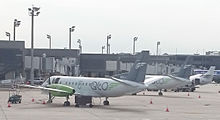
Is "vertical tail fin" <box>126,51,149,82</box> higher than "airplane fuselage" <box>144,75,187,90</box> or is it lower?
higher

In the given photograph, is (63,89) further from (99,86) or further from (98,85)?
(99,86)

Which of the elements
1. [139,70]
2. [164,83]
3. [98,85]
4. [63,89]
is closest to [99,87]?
[98,85]

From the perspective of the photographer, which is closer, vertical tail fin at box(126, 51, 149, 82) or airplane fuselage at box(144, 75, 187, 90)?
vertical tail fin at box(126, 51, 149, 82)

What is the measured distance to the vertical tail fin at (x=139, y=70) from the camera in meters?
46.0

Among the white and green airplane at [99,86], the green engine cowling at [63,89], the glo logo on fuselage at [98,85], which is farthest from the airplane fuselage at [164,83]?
the green engine cowling at [63,89]

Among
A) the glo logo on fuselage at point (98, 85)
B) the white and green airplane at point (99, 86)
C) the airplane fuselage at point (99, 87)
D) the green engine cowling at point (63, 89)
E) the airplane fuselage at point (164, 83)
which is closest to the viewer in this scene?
the airplane fuselage at point (99, 87)

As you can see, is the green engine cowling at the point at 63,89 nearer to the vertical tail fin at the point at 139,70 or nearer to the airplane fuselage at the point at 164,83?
the vertical tail fin at the point at 139,70

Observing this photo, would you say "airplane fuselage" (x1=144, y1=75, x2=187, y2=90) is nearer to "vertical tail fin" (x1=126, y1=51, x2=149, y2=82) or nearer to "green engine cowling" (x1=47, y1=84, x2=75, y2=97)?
"vertical tail fin" (x1=126, y1=51, x2=149, y2=82)

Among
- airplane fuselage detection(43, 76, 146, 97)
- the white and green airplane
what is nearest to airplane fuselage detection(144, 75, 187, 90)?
airplane fuselage detection(43, 76, 146, 97)

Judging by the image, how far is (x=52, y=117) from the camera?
116ft

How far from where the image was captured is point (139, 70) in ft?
152

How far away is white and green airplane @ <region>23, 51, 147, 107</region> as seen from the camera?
4569 cm

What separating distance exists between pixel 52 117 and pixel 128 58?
123m

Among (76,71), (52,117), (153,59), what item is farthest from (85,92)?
(153,59)
